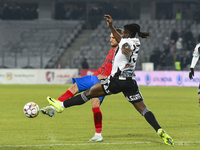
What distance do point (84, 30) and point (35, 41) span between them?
17.4 ft

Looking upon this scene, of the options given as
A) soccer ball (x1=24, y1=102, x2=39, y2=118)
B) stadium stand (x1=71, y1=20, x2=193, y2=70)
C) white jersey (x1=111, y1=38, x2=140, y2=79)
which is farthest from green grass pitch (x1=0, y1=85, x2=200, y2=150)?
stadium stand (x1=71, y1=20, x2=193, y2=70)

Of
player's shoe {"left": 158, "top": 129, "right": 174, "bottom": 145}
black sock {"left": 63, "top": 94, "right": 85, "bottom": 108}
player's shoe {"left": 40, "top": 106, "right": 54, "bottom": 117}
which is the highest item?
black sock {"left": 63, "top": 94, "right": 85, "bottom": 108}

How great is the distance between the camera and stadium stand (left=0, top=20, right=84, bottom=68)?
33.9 metres

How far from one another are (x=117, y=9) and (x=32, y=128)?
31.9m

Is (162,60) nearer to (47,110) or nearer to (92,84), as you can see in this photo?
(92,84)

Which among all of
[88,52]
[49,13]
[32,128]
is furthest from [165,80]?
[32,128]

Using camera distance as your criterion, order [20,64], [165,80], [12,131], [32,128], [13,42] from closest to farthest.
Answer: [12,131] → [32,128] → [165,80] → [20,64] → [13,42]

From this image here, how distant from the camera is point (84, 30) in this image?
1547 inches

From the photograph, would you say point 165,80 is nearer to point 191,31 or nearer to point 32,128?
point 191,31

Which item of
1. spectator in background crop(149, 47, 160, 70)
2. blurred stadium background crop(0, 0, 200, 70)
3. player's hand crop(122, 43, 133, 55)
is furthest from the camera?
blurred stadium background crop(0, 0, 200, 70)

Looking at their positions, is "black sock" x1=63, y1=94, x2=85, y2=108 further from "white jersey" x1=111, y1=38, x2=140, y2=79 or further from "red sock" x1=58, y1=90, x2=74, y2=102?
"white jersey" x1=111, y1=38, x2=140, y2=79

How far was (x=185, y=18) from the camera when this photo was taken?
126 ft

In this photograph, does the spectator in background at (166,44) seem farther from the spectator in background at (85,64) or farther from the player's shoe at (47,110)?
the player's shoe at (47,110)

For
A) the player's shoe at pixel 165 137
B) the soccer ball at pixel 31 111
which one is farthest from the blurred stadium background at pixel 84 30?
the player's shoe at pixel 165 137
